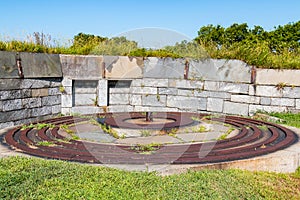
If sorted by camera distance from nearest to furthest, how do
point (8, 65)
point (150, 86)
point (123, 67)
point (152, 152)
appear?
point (152, 152), point (8, 65), point (123, 67), point (150, 86)

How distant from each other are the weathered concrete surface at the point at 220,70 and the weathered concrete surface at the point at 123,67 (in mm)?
1070

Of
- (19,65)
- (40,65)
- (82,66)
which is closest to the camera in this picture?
(19,65)

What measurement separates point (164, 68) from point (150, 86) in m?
0.47

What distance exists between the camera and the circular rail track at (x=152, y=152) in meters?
3.32

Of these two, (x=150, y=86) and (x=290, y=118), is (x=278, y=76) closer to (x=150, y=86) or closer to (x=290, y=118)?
(x=290, y=118)

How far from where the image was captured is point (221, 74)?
22.0 ft

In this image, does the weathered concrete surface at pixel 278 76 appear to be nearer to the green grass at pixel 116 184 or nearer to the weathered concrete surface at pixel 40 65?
the green grass at pixel 116 184

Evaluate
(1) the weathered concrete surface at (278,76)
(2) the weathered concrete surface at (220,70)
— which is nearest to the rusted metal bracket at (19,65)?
(2) the weathered concrete surface at (220,70)

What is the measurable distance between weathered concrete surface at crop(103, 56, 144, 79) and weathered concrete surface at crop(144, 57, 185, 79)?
15 cm

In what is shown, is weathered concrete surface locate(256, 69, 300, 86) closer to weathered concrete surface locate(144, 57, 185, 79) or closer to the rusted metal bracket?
weathered concrete surface locate(144, 57, 185, 79)

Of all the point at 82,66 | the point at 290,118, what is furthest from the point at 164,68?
the point at 290,118

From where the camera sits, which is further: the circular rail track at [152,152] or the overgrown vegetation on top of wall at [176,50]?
the overgrown vegetation on top of wall at [176,50]

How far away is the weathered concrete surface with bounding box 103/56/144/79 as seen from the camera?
22.3ft

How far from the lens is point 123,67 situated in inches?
271
